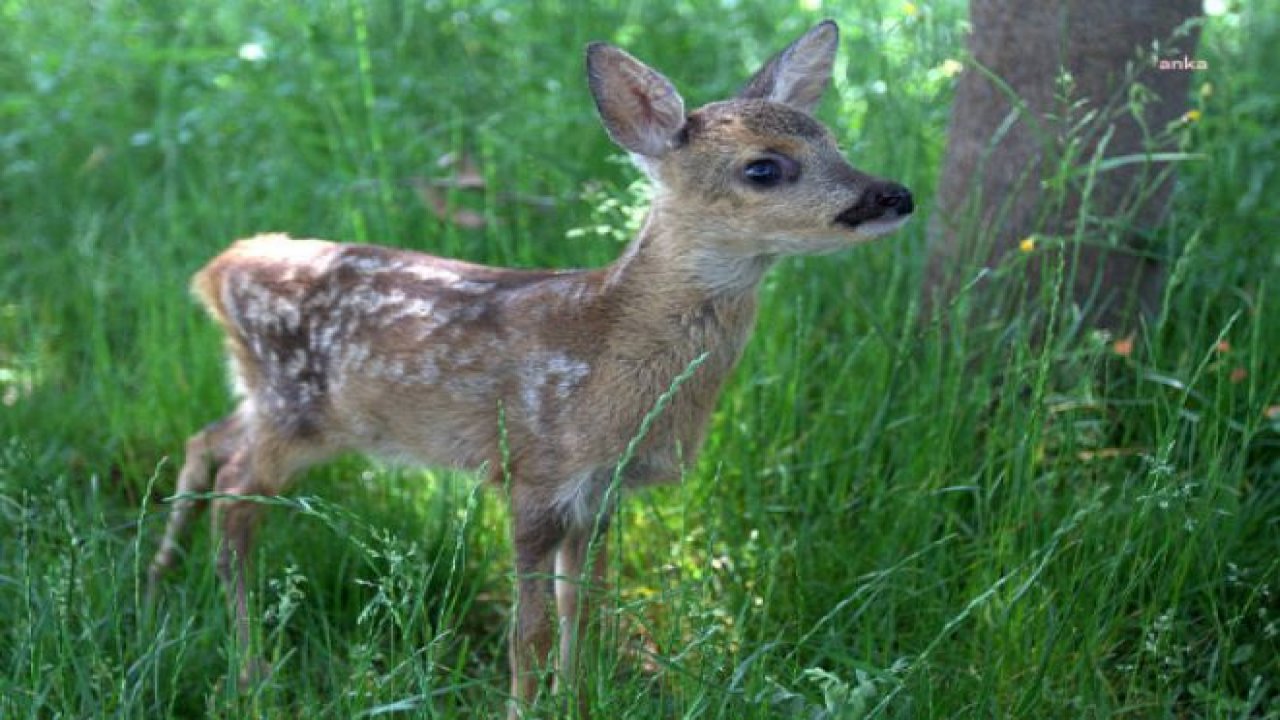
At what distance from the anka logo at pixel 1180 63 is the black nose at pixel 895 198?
3.15 ft

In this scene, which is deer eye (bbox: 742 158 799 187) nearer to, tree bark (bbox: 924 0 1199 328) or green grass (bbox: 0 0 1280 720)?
green grass (bbox: 0 0 1280 720)

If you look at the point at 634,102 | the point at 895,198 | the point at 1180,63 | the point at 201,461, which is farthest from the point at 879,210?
the point at 201,461

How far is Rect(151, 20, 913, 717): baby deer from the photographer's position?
342 centimetres

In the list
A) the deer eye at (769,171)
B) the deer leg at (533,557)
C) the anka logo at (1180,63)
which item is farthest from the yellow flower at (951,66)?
the deer leg at (533,557)

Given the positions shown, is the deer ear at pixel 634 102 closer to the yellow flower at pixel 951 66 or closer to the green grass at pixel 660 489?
the green grass at pixel 660 489

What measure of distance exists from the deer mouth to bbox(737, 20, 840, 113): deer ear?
526 millimetres

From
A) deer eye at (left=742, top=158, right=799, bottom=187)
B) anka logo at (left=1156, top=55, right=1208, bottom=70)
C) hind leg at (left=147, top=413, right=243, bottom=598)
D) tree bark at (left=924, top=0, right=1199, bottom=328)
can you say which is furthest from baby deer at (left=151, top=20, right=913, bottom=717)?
anka logo at (left=1156, top=55, right=1208, bottom=70)

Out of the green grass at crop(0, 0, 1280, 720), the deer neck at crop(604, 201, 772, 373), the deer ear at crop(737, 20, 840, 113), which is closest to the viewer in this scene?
the green grass at crop(0, 0, 1280, 720)

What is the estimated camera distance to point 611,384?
3.46 metres

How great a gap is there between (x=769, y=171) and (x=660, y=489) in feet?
3.29

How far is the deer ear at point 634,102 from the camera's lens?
3.53m

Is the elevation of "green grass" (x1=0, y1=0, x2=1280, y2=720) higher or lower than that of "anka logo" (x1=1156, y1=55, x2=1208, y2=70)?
lower

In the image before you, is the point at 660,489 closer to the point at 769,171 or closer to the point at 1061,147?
the point at 769,171

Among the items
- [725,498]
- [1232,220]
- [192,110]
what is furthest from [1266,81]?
[192,110]
